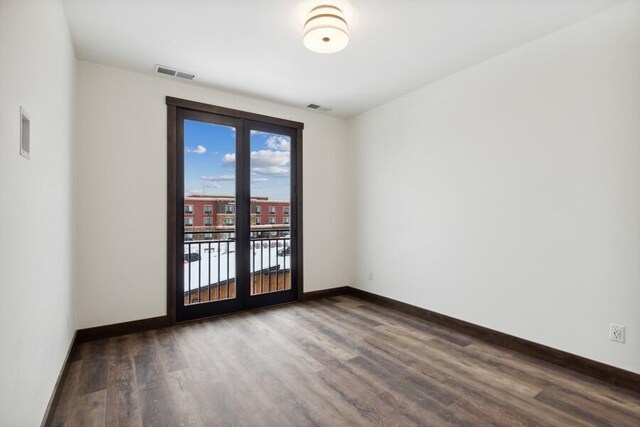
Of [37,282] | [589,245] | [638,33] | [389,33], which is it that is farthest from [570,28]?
[37,282]

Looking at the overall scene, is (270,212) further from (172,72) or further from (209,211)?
(172,72)

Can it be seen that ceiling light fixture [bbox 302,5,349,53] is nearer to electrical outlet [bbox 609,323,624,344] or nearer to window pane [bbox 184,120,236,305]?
window pane [bbox 184,120,236,305]

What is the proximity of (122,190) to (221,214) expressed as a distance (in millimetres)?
1083

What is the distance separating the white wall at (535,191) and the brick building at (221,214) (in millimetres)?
1672

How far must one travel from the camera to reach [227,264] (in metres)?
4.04

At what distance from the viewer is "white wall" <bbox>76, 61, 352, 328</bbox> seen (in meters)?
3.15

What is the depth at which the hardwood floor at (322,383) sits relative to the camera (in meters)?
1.95

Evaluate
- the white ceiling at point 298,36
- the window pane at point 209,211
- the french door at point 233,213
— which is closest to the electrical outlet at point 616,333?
the white ceiling at point 298,36

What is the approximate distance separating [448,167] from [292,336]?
2475 mm

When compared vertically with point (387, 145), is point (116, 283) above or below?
below

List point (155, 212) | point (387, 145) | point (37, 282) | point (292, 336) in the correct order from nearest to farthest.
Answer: point (37, 282) < point (292, 336) < point (155, 212) < point (387, 145)

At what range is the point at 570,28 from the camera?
2605mm

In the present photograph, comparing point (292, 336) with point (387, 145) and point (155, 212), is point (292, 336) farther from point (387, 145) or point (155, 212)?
point (387, 145)

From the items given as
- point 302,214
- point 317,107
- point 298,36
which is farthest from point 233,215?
point 298,36
